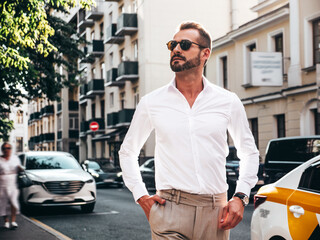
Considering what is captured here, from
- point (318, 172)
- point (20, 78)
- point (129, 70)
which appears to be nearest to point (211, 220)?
point (318, 172)

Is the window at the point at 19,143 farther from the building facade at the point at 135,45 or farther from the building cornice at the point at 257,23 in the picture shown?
the building cornice at the point at 257,23

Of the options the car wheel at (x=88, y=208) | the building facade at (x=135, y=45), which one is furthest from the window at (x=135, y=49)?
the car wheel at (x=88, y=208)

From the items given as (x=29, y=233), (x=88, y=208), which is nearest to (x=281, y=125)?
(x=88, y=208)

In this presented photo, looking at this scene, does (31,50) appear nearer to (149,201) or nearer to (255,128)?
(255,128)

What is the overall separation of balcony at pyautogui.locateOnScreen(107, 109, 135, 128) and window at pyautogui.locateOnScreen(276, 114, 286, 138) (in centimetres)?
1531

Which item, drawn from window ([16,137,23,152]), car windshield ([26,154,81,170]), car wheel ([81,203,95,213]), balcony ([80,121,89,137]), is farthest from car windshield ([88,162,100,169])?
window ([16,137,23,152])

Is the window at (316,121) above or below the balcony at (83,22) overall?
below

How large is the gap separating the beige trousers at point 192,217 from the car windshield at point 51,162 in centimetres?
1217

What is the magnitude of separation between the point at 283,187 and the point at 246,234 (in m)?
4.85

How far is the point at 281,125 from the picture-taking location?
78.2ft

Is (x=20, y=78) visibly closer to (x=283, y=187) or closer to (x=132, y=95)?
(x=283, y=187)

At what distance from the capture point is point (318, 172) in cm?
477

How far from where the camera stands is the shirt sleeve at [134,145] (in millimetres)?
3215

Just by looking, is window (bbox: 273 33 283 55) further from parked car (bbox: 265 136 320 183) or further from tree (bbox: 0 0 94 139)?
parked car (bbox: 265 136 320 183)
